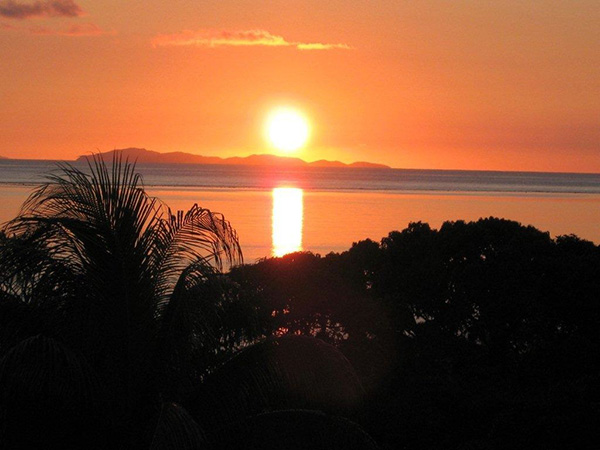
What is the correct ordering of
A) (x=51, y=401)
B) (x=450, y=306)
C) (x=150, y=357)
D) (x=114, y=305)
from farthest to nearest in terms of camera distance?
(x=450, y=306) → (x=150, y=357) → (x=114, y=305) → (x=51, y=401)

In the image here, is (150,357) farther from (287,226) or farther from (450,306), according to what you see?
(287,226)

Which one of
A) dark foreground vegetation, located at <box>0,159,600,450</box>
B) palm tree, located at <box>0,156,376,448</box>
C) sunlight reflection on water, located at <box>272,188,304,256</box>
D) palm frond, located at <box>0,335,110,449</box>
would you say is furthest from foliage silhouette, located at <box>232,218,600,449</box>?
sunlight reflection on water, located at <box>272,188,304,256</box>

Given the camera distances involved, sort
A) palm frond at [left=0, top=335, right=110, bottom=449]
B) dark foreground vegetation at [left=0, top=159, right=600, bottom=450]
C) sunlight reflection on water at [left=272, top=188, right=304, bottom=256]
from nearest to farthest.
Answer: palm frond at [left=0, top=335, right=110, bottom=449] < dark foreground vegetation at [left=0, top=159, right=600, bottom=450] < sunlight reflection on water at [left=272, top=188, right=304, bottom=256]

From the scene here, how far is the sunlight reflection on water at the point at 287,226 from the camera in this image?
5726 centimetres

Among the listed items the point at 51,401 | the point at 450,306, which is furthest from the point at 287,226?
the point at 51,401

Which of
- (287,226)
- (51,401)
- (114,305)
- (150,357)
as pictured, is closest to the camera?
(51,401)

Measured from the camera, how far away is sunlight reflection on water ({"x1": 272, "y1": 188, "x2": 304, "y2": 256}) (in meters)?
57.3

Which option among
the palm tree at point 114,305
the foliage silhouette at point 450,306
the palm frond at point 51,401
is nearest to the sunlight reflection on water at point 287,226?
the foliage silhouette at point 450,306

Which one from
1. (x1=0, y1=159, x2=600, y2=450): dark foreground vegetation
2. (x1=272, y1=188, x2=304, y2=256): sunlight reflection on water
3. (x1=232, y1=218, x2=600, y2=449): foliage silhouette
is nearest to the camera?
(x1=0, y1=159, x2=600, y2=450): dark foreground vegetation

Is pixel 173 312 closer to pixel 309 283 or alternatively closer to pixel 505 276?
pixel 309 283

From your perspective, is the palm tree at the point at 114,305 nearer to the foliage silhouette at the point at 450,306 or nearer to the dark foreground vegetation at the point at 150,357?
the dark foreground vegetation at the point at 150,357

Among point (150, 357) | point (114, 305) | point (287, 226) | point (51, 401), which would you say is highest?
point (114, 305)

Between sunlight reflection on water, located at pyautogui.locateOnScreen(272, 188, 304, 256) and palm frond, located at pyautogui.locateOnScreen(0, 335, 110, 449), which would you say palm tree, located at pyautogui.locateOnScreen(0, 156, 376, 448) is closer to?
palm frond, located at pyautogui.locateOnScreen(0, 335, 110, 449)

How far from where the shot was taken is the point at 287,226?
70.9m
